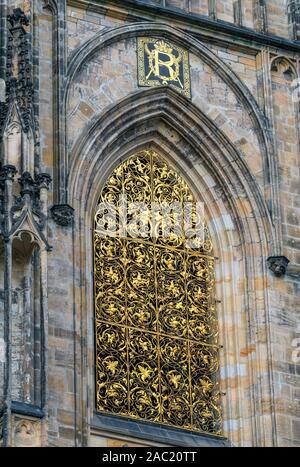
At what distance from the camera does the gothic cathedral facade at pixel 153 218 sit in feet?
102

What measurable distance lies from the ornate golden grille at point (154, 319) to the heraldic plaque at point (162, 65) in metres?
0.90

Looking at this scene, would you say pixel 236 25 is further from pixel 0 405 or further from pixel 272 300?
pixel 0 405

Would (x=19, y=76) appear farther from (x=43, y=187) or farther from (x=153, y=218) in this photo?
(x=153, y=218)

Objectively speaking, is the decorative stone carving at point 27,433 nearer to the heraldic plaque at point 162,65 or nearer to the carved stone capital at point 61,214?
the carved stone capital at point 61,214

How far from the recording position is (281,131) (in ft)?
112

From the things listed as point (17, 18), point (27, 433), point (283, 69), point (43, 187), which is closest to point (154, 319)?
point (43, 187)

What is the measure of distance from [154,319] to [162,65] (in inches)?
129

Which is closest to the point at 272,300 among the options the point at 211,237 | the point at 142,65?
the point at 211,237

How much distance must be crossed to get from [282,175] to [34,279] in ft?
14.6

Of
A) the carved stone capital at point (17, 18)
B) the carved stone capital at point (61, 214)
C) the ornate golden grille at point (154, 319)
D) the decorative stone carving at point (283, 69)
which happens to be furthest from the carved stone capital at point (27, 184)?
the decorative stone carving at point (283, 69)

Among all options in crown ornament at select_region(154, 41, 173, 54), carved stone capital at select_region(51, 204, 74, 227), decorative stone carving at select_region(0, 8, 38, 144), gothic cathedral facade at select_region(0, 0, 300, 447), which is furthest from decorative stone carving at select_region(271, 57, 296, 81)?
carved stone capital at select_region(51, 204, 74, 227)

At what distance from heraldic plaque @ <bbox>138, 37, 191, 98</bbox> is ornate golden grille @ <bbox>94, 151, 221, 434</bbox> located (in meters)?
0.90
